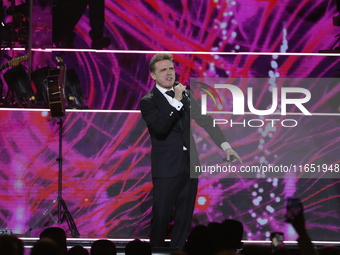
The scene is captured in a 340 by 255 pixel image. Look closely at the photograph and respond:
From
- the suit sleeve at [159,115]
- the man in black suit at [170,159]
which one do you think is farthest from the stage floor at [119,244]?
the suit sleeve at [159,115]

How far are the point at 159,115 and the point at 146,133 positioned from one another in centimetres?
147

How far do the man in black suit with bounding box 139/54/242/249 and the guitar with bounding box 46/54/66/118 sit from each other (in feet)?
3.61

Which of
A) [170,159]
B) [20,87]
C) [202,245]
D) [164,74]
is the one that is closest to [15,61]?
[20,87]

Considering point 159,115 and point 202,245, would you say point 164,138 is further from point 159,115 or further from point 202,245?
point 202,245

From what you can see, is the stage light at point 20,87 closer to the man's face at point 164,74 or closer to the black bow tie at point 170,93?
the man's face at point 164,74

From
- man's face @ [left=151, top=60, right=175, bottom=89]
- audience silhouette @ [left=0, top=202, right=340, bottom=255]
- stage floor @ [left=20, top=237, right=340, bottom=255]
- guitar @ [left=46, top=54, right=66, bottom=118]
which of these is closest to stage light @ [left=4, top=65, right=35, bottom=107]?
guitar @ [left=46, top=54, right=66, bottom=118]

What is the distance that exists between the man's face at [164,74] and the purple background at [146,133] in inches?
42.2

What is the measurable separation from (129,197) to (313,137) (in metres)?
2.04

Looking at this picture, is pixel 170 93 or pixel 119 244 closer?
pixel 170 93

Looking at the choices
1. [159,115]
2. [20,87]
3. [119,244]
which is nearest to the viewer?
[159,115]

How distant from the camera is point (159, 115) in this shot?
5.13 m

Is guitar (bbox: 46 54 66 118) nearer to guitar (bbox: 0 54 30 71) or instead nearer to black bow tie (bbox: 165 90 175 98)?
guitar (bbox: 0 54 30 71)

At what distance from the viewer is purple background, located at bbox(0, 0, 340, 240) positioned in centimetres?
651

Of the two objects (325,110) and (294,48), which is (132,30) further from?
(325,110)
